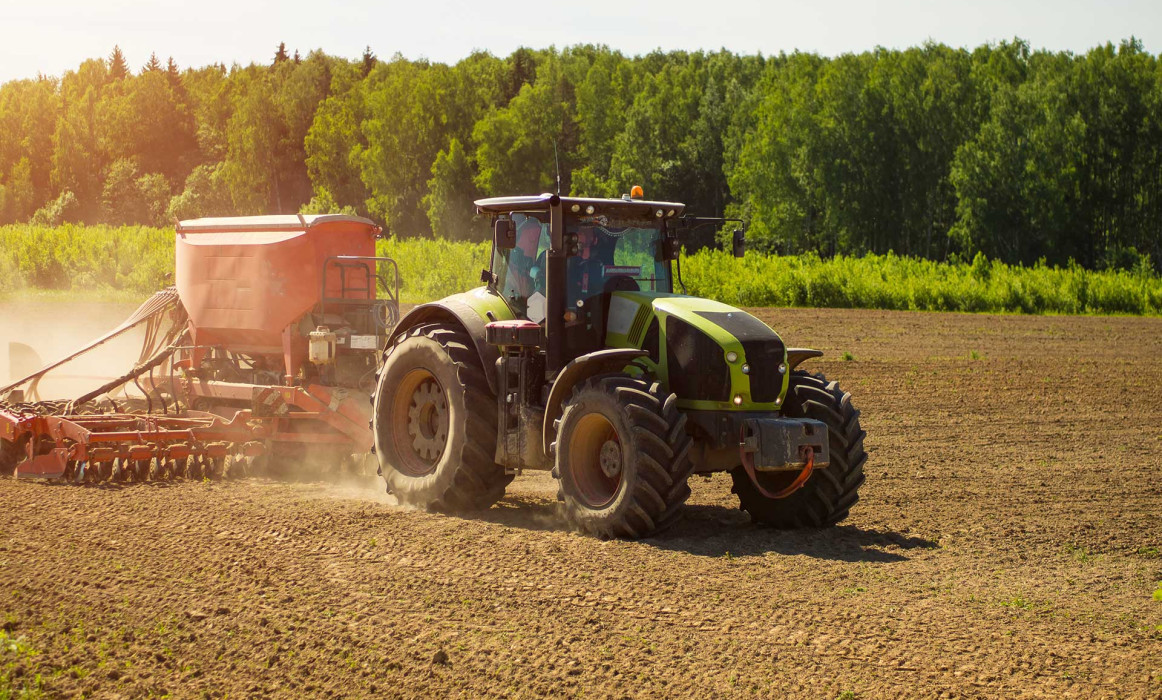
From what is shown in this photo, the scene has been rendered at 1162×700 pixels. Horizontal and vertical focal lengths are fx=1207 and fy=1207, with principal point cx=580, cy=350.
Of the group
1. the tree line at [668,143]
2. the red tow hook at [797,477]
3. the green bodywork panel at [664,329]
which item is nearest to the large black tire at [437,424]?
the green bodywork panel at [664,329]

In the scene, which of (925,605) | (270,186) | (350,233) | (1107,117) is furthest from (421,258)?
(270,186)

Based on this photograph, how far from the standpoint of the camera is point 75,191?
9656cm

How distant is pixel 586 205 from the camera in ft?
29.8

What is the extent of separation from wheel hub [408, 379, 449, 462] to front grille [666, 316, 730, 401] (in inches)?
92.5

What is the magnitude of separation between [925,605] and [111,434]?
24.7 ft

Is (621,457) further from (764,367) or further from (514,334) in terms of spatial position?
(514,334)

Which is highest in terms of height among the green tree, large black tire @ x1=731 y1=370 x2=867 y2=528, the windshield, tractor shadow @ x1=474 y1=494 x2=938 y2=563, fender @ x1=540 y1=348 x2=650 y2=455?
the green tree

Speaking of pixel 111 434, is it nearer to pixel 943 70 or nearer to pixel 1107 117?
pixel 1107 117

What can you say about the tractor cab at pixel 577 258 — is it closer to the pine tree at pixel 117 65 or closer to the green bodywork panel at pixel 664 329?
the green bodywork panel at pixel 664 329

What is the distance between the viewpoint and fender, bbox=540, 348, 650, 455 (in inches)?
331

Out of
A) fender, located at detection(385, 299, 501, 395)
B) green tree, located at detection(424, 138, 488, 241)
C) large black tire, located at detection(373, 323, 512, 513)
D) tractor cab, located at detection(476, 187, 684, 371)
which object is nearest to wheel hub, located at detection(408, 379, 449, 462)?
large black tire, located at detection(373, 323, 512, 513)

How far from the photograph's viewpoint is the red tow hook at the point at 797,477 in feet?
27.1

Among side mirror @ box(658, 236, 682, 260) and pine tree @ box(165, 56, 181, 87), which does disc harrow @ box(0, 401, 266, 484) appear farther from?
pine tree @ box(165, 56, 181, 87)

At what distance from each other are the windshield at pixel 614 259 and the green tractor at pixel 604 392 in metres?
0.01
